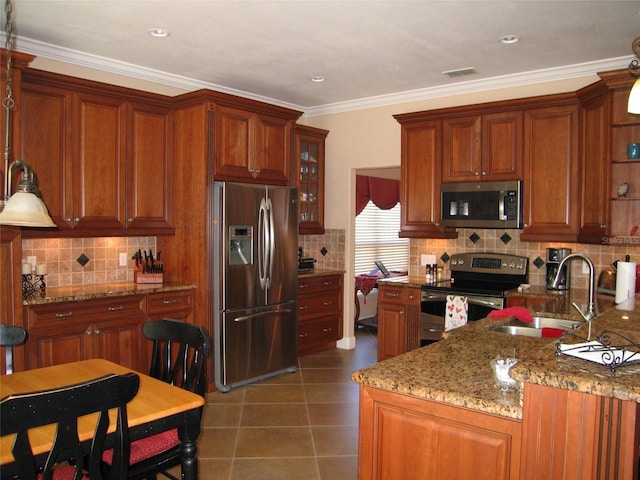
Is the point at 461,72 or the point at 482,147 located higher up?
the point at 461,72

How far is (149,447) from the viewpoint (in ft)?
7.58

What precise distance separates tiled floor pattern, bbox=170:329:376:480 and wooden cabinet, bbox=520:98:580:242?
2.11 m

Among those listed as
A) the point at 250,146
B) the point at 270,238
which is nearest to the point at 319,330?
the point at 270,238

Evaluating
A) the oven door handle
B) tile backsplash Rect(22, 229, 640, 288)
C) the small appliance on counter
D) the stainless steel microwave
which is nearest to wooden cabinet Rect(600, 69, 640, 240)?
tile backsplash Rect(22, 229, 640, 288)

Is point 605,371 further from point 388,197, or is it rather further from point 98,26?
point 388,197

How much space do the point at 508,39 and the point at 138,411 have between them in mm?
3378

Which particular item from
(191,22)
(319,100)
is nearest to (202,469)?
(191,22)

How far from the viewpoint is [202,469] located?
3180 millimetres

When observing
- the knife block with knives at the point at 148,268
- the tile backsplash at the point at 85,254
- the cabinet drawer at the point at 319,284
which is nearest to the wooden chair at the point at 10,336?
the tile backsplash at the point at 85,254

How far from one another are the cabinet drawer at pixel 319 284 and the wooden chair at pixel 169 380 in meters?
2.78

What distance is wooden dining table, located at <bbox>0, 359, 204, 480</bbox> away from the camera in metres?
1.76

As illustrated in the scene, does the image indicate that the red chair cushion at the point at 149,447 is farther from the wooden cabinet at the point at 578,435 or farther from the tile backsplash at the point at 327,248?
the tile backsplash at the point at 327,248

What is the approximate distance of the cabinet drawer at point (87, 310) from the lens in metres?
3.62

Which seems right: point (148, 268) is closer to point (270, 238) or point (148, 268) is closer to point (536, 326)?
point (270, 238)
